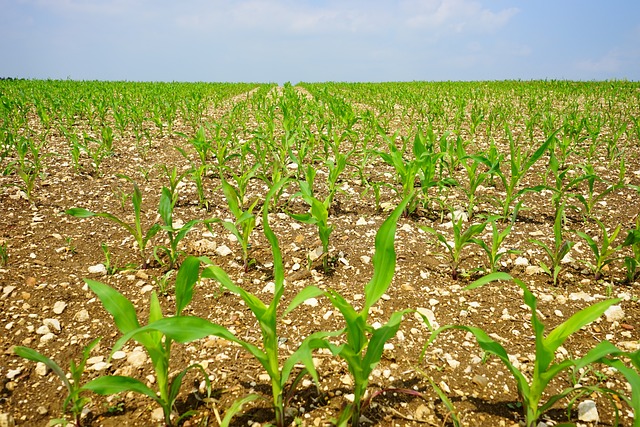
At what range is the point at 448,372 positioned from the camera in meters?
1.74

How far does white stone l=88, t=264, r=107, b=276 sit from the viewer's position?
2.55 meters

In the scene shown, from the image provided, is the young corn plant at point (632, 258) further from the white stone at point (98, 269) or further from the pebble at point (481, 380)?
the white stone at point (98, 269)

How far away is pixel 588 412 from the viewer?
4.89 feet

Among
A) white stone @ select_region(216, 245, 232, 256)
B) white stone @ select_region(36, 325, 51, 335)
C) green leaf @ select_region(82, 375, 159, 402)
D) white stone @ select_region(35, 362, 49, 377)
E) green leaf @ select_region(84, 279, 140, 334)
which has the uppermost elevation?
green leaf @ select_region(84, 279, 140, 334)

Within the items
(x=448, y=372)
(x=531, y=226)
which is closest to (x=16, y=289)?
(x=448, y=372)

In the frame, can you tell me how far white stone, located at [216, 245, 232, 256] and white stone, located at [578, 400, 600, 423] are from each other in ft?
7.33

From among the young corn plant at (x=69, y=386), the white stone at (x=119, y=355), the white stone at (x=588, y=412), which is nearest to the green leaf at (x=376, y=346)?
the white stone at (x=588, y=412)

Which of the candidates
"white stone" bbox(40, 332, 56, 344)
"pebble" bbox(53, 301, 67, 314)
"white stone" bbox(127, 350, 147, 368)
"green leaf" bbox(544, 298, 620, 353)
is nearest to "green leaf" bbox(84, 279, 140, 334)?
"white stone" bbox(127, 350, 147, 368)

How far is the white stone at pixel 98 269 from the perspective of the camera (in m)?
2.55

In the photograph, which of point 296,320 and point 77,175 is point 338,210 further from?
point 77,175

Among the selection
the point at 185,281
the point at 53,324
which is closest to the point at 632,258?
the point at 185,281

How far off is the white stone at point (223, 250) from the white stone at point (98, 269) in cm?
76

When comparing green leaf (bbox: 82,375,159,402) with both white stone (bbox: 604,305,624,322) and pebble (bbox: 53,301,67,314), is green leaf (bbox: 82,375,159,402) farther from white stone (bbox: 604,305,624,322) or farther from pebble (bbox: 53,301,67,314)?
white stone (bbox: 604,305,624,322)

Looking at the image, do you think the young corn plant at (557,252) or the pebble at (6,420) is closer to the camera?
the pebble at (6,420)
